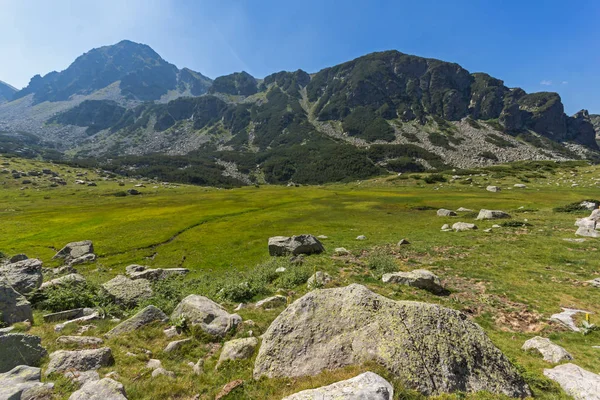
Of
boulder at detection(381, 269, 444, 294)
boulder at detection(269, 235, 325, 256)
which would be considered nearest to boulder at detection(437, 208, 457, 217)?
boulder at detection(269, 235, 325, 256)

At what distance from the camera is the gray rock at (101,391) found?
732 centimetres

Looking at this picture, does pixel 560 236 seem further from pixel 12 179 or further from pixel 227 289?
pixel 12 179

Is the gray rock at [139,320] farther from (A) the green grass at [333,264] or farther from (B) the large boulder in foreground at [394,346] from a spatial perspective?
(B) the large boulder in foreground at [394,346]

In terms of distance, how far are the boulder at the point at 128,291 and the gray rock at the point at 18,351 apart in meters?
7.47

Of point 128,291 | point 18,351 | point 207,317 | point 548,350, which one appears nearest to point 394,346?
point 207,317

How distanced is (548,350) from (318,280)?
12938 millimetres

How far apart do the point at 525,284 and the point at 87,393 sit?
27605 mm

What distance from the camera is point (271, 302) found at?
1709 centimetres

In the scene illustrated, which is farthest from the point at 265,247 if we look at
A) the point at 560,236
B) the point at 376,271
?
the point at 560,236

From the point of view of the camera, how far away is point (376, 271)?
2405 centimetres

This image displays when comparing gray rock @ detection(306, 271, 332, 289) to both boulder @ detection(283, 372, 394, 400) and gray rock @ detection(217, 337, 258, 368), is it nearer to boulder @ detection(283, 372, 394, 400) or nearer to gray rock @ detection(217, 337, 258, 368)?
gray rock @ detection(217, 337, 258, 368)

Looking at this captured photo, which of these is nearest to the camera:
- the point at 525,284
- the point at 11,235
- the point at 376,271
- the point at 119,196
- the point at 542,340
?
the point at 542,340

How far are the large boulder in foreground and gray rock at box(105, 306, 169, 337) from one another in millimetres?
7218

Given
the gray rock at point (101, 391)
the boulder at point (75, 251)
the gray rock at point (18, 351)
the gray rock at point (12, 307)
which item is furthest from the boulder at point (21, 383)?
the boulder at point (75, 251)
